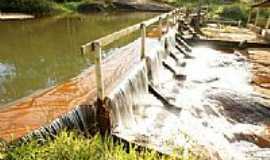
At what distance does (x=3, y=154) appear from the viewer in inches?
172

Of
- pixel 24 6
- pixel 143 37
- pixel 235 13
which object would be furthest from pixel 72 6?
pixel 143 37

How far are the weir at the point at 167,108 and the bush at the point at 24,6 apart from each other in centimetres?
2385

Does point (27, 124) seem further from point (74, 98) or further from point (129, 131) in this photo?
point (129, 131)

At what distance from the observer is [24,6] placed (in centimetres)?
3412

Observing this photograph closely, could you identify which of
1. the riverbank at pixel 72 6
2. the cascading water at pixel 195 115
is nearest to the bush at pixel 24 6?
the riverbank at pixel 72 6

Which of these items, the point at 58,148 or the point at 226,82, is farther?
the point at 226,82

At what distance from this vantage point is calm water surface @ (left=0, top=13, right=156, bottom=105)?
431 inches

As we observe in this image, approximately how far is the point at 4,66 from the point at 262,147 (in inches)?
381

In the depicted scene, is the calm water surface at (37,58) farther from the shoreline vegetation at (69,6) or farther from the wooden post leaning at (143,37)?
the shoreline vegetation at (69,6)

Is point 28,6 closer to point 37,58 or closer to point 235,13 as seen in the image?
point 235,13

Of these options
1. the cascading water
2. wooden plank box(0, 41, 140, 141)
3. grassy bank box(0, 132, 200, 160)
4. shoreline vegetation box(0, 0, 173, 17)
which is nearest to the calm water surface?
wooden plank box(0, 41, 140, 141)

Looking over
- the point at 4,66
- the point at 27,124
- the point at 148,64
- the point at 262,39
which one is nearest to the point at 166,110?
the point at 148,64

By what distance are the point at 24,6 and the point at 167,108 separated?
28920mm

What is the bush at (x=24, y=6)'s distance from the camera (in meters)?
34.0
